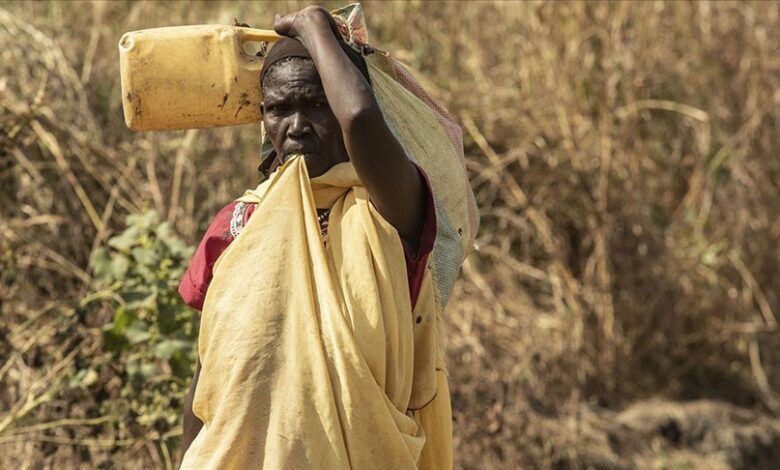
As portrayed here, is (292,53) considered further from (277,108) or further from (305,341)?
(305,341)

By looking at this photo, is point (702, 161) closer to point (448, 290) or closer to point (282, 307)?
point (448, 290)

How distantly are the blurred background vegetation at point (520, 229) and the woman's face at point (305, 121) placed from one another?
1582 mm

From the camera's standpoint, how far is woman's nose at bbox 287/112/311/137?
2322 mm

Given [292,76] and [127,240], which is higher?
[292,76]

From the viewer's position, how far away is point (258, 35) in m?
2.52

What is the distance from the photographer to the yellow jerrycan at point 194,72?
101 inches

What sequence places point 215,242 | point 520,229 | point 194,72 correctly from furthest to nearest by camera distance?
point 520,229, point 194,72, point 215,242

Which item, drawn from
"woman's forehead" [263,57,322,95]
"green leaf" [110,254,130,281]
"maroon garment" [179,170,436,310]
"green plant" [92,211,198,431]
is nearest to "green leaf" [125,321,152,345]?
"green plant" [92,211,198,431]

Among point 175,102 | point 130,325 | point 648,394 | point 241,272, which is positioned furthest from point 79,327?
point 648,394

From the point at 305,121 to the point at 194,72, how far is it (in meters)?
0.36

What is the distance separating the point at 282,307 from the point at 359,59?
492 mm

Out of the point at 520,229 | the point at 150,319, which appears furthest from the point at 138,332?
the point at 520,229

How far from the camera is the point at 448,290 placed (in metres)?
2.52

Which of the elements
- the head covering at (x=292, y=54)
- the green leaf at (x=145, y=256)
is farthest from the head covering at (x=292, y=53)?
the green leaf at (x=145, y=256)
